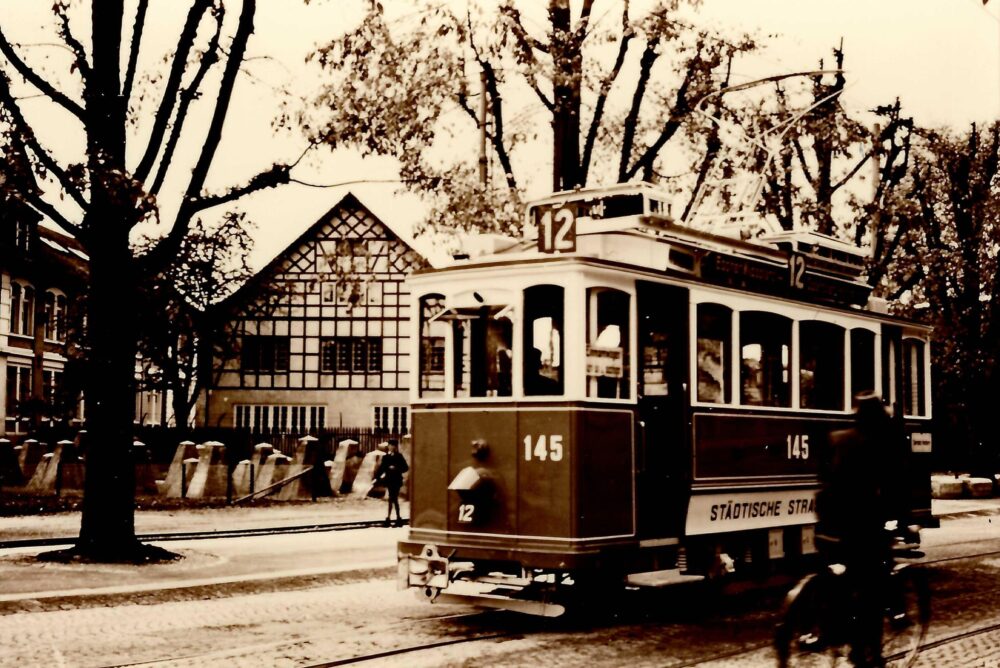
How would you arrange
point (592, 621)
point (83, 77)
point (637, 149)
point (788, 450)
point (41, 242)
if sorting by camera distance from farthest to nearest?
point (41, 242) → point (637, 149) → point (83, 77) → point (788, 450) → point (592, 621)

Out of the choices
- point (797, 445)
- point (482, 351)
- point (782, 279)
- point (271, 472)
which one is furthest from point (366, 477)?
point (482, 351)

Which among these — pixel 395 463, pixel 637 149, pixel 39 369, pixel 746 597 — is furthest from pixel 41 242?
pixel 746 597

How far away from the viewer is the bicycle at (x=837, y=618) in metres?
8.04

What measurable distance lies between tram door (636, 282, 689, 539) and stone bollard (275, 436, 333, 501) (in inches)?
878

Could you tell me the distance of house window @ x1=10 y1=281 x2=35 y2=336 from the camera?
1986 inches

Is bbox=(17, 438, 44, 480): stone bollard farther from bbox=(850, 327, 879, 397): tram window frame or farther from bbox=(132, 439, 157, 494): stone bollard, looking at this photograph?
bbox=(850, 327, 879, 397): tram window frame

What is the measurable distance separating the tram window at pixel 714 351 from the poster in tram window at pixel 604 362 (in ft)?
3.81

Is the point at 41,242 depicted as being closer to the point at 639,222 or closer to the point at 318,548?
the point at 318,548

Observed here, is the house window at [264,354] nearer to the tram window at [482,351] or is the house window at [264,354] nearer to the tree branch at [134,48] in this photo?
the tree branch at [134,48]

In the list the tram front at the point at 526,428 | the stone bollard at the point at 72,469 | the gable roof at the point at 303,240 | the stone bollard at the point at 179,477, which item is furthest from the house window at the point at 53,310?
Result: the tram front at the point at 526,428

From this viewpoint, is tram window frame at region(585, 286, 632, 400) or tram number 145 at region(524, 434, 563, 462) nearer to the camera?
tram number 145 at region(524, 434, 563, 462)

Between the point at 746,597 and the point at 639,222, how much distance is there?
4.11 metres

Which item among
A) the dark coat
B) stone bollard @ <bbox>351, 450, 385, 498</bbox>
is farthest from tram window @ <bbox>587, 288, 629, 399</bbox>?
stone bollard @ <bbox>351, 450, 385, 498</bbox>

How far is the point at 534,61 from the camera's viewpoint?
18594 mm
